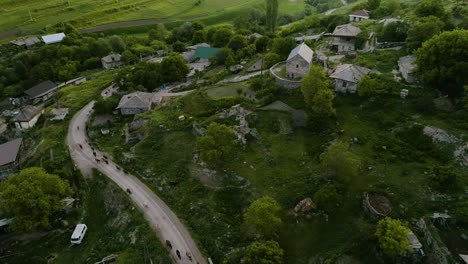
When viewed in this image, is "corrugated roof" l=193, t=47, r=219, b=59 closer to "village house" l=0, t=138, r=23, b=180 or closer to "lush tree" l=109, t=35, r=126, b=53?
"lush tree" l=109, t=35, r=126, b=53

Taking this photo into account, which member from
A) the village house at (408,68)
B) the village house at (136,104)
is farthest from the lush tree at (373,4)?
the village house at (136,104)

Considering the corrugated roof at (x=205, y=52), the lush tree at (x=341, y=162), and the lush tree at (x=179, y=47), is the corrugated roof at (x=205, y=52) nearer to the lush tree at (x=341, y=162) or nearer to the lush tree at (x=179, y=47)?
the lush tree at (x=179, y=47)

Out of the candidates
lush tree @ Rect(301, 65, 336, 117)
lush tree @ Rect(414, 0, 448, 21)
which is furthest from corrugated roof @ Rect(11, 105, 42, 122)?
lush tree @ Rect(414, 0, 448, 21)

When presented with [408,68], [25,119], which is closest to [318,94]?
[408,68]

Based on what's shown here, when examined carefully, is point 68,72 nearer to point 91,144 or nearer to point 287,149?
point 91,144

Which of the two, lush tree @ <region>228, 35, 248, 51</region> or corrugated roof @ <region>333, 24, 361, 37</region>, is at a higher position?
corrugated roof @ <region>333, 24, 361, 37</region>
